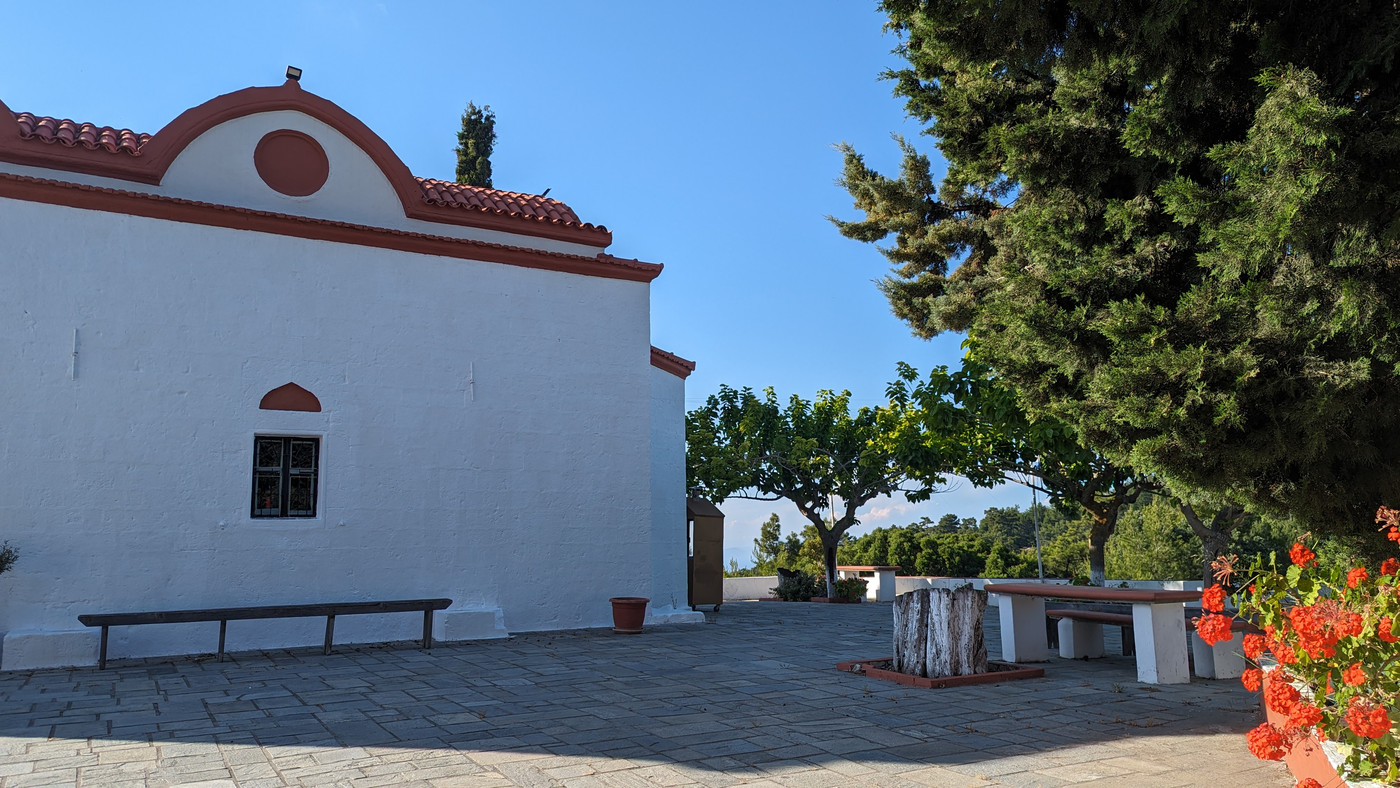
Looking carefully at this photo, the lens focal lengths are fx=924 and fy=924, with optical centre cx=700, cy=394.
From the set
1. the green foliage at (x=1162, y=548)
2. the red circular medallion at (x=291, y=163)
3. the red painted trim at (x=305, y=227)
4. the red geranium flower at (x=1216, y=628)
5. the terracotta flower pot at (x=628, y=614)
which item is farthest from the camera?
the green foliage at (x=1162, y=548)

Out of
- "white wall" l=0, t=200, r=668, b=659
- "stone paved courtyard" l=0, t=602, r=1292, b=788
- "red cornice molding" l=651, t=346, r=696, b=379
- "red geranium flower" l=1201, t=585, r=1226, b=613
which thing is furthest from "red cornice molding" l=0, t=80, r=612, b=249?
"red geranium flower" l=1201, t=585, r=1226, b=613

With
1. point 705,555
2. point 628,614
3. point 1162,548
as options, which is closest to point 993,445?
point 705,555

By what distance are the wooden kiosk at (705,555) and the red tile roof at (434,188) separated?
584 cm

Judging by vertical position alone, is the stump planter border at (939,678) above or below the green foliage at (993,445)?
below

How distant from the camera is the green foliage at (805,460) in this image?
77.4 feet

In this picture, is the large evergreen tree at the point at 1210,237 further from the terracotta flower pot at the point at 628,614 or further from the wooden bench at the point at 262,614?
the wooden bench at the point at 262,614

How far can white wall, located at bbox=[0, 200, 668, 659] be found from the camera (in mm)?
9391

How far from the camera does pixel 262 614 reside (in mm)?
9234

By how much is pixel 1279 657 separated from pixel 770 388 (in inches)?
862

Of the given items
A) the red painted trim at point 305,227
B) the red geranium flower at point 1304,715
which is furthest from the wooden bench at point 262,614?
the red geranium flower at point 1304,715

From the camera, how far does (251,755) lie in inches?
203

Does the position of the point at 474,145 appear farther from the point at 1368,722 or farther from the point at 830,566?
the point at 1368,722

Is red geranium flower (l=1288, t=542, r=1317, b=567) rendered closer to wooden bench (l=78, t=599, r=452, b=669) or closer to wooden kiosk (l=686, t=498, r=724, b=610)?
wooden bench (l=78, t=599, r=452, b=669)

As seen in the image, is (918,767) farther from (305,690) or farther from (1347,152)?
(305,690)
